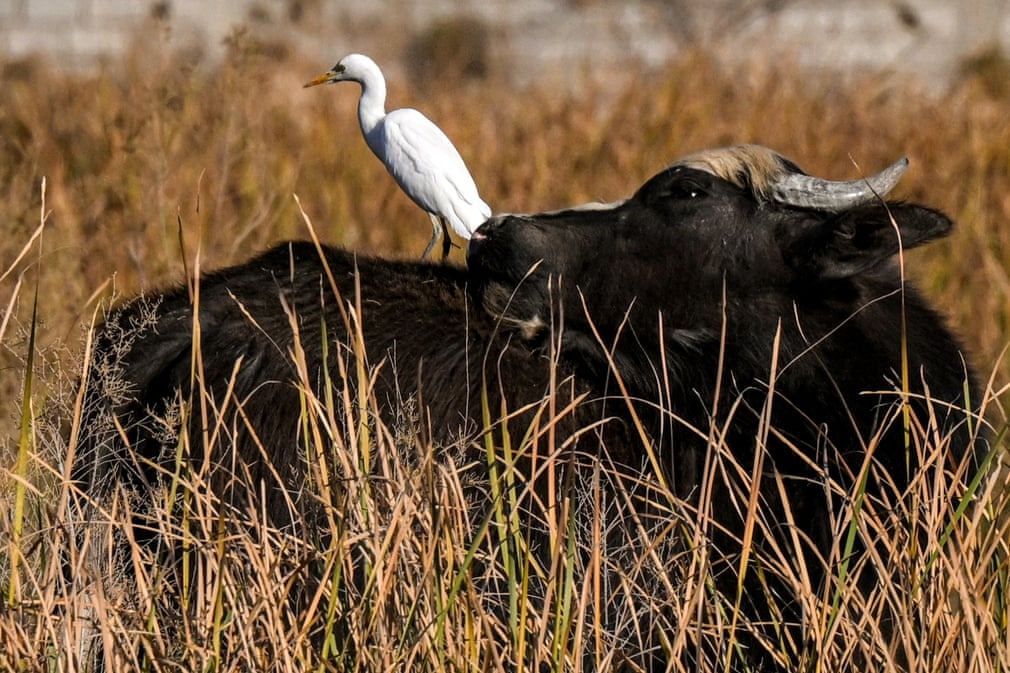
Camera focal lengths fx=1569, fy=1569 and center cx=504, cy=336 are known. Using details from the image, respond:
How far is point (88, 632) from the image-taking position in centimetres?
338

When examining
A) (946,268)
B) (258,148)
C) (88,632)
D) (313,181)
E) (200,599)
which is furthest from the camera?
(313,181)

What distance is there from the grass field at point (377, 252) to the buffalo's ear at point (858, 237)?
1.25ft

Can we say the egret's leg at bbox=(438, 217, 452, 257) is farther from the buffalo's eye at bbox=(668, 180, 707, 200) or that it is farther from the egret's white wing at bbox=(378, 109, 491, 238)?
the buffalo's eye at bbox=(668, 180, 707, 200)

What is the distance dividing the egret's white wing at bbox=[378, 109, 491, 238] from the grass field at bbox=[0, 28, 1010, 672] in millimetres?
532

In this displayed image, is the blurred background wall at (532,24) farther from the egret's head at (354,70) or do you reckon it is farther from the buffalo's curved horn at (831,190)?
the buffalo's curved horn at (831,190)

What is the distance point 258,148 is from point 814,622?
5.15 meters

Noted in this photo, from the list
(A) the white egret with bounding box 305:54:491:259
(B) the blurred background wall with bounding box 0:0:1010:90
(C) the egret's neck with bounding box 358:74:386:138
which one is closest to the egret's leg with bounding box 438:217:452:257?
(A) the white egret with bounding box 305:54:491:259

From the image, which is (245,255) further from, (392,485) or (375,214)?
(392,485)

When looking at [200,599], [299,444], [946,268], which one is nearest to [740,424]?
[299,444]

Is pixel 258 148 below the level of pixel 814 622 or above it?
above

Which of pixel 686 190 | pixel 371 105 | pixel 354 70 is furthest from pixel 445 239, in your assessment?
pixel 686 190

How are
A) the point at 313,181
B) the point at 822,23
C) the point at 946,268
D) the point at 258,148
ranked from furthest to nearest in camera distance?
the point at 822,23
the point at 313,181
the point at 946,268
the point at 258,148

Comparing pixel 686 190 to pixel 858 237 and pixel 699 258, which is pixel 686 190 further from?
pixel 858 237

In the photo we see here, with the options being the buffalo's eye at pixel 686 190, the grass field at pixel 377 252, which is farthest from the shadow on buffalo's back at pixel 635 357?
the grass field at pixel 377 252
